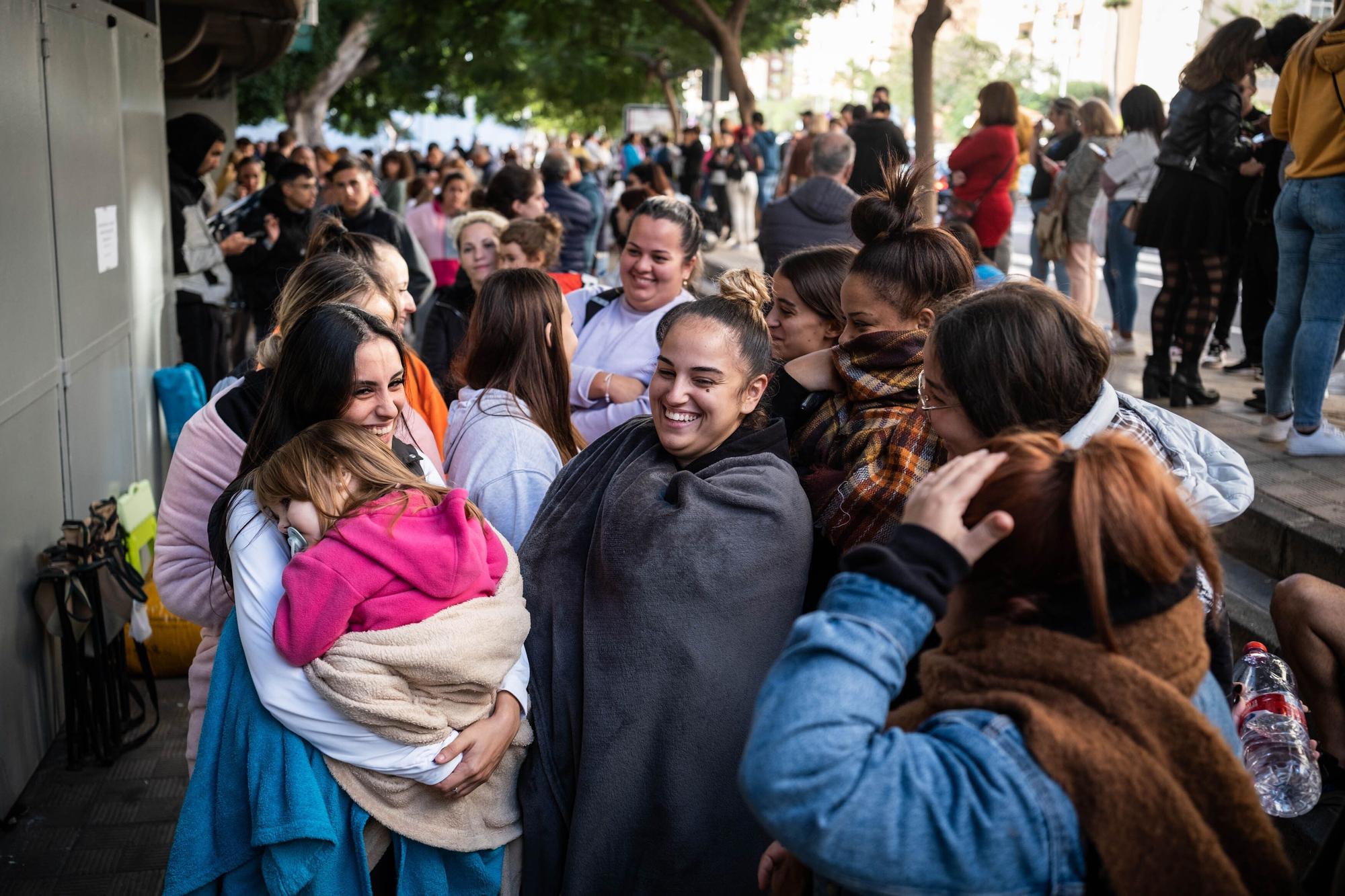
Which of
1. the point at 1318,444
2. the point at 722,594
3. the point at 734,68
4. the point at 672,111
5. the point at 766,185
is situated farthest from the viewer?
the point at 672,111

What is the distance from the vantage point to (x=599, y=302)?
4895 mm

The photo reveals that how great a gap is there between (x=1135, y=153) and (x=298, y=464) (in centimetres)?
676

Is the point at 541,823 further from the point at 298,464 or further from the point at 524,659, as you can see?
the point at 298,464

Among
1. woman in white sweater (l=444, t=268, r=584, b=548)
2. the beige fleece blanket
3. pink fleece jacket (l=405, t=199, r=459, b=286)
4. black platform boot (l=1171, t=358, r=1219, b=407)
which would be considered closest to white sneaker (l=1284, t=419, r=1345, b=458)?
black platform boot (l=1171, t=358, r=1219, b=407)

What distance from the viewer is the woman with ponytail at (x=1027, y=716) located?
145cm

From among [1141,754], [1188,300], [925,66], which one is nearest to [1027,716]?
[1141,754]

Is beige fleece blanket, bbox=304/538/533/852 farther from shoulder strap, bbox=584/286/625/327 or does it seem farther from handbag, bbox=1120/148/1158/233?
handbag, bbox=1120/148/1158/233

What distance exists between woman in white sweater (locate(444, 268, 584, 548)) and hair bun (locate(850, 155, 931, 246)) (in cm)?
95

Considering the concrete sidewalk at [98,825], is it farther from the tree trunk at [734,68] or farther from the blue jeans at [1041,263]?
the tree trunk at [734,68]

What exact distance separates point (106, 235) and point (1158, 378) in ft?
17.9

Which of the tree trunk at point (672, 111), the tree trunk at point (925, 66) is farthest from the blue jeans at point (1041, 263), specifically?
the tree trunk at point (672, 111)

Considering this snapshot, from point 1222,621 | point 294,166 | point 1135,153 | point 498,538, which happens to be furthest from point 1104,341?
point 294,166

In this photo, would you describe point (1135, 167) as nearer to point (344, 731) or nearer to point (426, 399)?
point (426, 399)

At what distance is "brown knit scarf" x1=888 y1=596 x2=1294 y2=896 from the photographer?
144 cm
